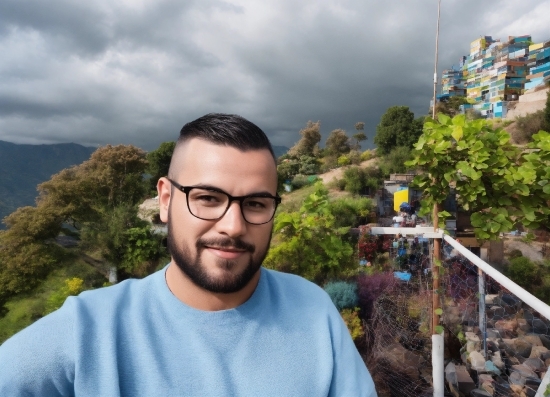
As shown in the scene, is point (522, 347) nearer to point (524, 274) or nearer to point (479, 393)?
point (479, 393)

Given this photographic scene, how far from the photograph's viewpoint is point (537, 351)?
3443mm

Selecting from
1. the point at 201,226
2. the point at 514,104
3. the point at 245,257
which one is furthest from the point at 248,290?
the point at 514,104

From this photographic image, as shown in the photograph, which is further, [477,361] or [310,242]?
[310,242]

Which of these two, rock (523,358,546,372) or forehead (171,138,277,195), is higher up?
forehead (171,138,277,195)

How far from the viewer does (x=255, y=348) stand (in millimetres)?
902

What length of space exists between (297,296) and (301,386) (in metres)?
0.27

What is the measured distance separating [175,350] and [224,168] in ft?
1.60

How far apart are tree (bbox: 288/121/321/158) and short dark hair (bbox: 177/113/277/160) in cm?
2558

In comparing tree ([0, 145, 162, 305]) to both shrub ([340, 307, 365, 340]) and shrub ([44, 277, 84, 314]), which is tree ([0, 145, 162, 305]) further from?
shrub ([340, 307, 365, 340])

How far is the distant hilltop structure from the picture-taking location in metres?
30.1

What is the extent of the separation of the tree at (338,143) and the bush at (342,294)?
23.1m

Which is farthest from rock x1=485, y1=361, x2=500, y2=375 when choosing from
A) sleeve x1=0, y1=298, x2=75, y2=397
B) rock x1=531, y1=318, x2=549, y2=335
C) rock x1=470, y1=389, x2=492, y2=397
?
sleeve x1=0, y1=298, x2=75, y2=397

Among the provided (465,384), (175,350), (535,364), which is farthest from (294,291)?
(535,364)

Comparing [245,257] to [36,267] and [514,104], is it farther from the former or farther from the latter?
[514,104]
